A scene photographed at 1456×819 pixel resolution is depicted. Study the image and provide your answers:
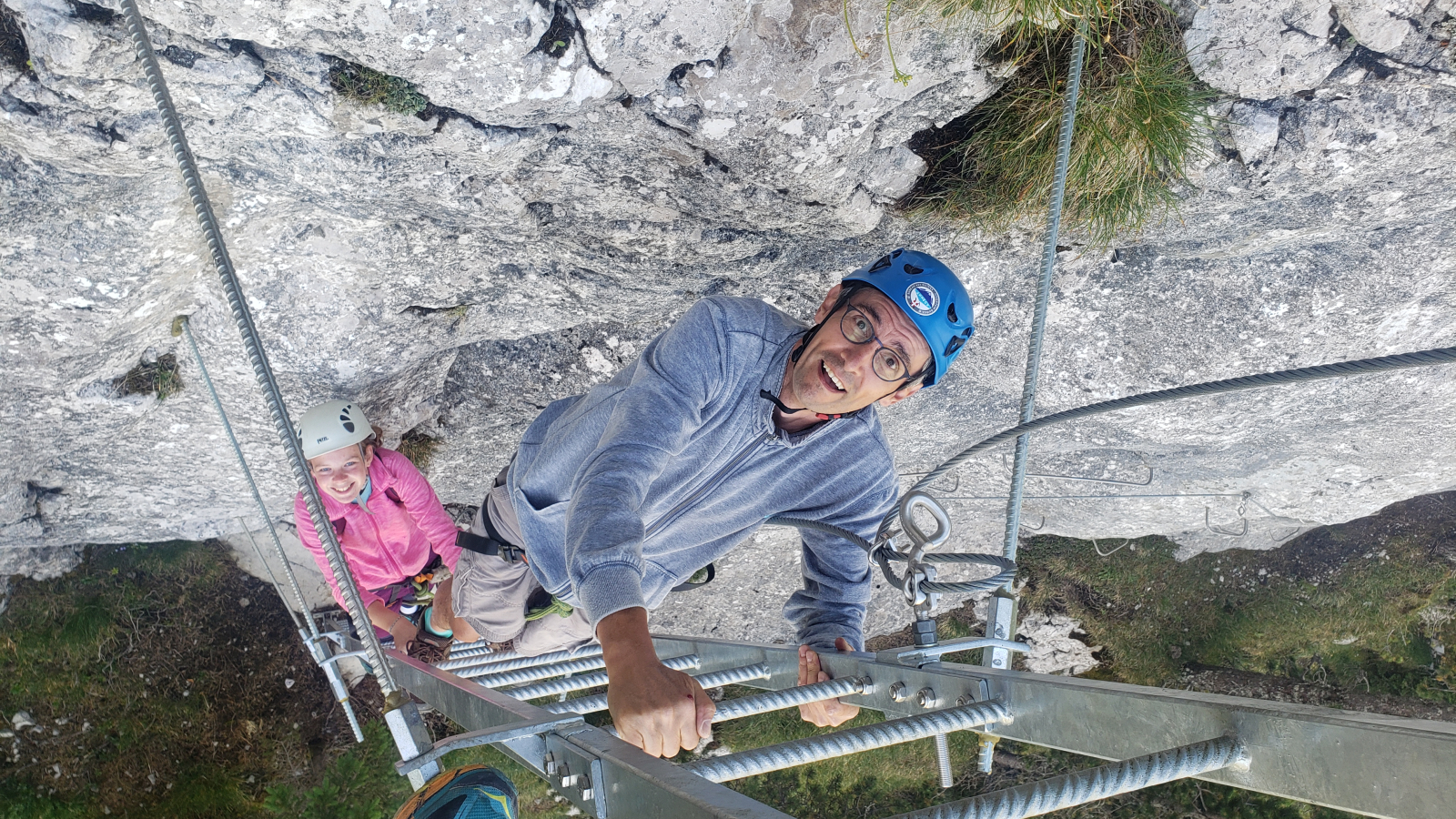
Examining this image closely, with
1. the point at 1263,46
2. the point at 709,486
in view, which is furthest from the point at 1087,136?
the point at 709,486

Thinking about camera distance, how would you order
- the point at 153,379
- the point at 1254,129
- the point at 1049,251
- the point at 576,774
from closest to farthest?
the point at 576,774 < the point at 1049,251 < the point at 1254,129 < the point at 153,379

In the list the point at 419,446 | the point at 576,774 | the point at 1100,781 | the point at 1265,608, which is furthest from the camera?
the point at 1265,608

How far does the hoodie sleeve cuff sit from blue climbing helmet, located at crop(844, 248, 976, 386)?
1.40 m

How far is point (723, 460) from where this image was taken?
2.99 meters

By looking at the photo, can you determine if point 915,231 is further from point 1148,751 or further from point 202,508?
point 202,508

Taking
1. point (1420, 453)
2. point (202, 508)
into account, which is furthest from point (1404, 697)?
point (202, 508)

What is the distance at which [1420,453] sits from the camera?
5883 millimetres

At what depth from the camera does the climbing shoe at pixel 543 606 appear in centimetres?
413

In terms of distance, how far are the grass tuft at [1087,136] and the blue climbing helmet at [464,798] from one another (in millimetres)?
2841

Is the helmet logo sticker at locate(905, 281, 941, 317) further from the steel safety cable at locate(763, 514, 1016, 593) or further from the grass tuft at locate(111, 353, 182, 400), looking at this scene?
the grass tuft at locate(111, 353, 182, 400)

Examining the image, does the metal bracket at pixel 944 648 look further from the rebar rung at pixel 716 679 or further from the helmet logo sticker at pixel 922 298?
the helmet logo sticker at pixel 922 298

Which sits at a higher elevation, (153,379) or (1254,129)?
(1254,129)

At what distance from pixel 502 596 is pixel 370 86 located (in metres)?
2.65

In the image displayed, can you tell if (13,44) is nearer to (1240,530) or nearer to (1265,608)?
(1240,530)
